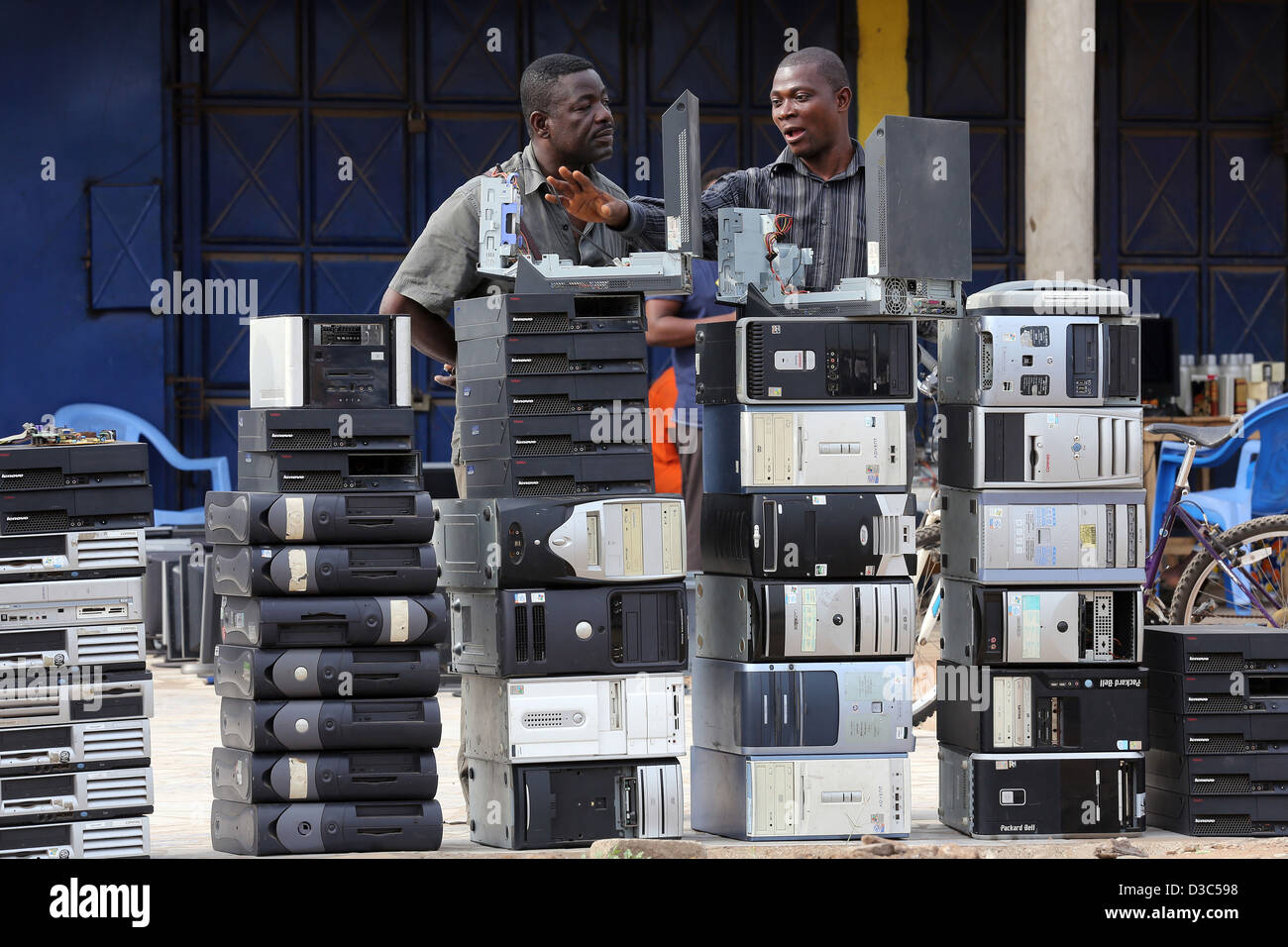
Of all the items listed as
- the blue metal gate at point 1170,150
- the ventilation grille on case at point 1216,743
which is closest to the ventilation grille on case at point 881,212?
the ventilation grille on case at point 1216,743

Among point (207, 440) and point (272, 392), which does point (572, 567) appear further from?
point (207, 440)

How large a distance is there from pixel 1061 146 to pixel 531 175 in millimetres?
6384

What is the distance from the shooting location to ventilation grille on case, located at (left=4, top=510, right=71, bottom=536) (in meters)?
5.45

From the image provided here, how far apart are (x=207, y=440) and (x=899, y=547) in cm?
974

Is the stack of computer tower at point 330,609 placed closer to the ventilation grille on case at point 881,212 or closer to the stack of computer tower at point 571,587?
the stack of computer tower at point 571,587

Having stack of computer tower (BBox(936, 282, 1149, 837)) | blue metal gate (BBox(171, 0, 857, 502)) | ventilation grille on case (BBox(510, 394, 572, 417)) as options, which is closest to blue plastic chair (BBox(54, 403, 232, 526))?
blue metal gate (BBox(171, 0, 857, 502))

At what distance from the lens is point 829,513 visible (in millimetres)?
5969

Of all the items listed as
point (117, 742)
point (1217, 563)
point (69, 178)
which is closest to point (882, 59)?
point (69, 178)

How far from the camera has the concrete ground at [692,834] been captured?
564 cm

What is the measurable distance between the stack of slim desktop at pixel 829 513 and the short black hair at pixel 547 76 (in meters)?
0.73
